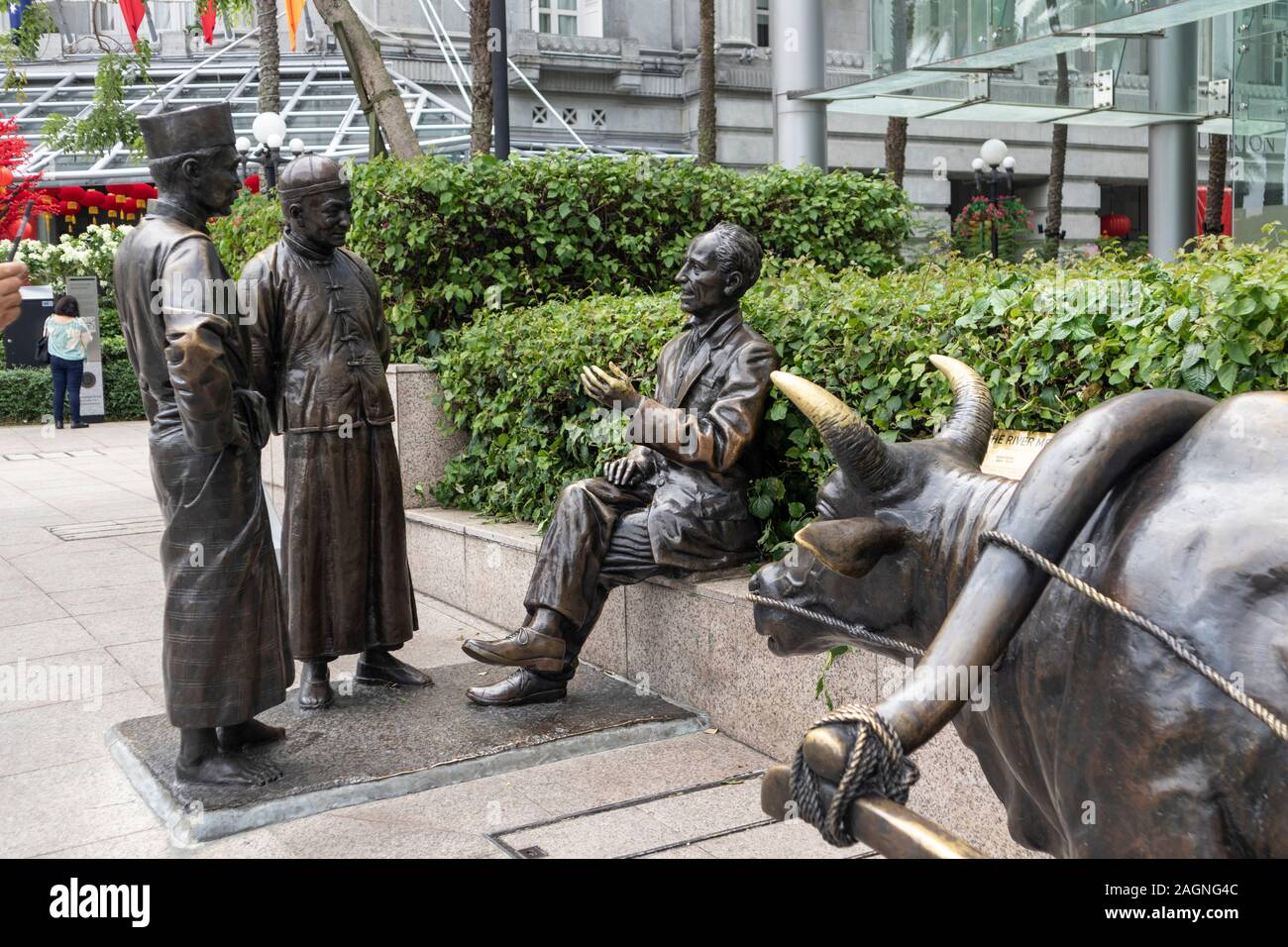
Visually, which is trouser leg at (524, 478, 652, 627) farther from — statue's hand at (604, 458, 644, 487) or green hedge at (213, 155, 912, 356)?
green hedge at (213, 155, 912, 356)

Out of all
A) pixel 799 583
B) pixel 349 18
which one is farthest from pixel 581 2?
pixel 799 583

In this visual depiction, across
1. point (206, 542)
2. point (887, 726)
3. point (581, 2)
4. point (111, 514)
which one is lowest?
point (111, 514)

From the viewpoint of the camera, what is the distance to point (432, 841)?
175 inches

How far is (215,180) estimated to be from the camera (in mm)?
4734

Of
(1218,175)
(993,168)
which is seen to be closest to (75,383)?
(993,168)

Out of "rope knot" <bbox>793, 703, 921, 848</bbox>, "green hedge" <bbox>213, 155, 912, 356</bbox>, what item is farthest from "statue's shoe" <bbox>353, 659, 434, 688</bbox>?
"rope knot" <bbox>793, 703, 921, 848</bbox>

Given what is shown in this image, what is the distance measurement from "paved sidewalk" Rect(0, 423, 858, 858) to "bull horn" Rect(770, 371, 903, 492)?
2224mm

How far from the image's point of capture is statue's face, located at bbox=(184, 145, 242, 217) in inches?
185

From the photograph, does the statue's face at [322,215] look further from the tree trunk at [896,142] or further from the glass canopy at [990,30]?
the tree trunk at [896,142]

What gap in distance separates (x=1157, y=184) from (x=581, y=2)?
15.9m

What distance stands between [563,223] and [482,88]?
337cm

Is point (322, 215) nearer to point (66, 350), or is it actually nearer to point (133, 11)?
point (66, 350)

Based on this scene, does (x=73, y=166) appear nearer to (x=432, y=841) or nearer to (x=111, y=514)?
(x=111, y=514)
